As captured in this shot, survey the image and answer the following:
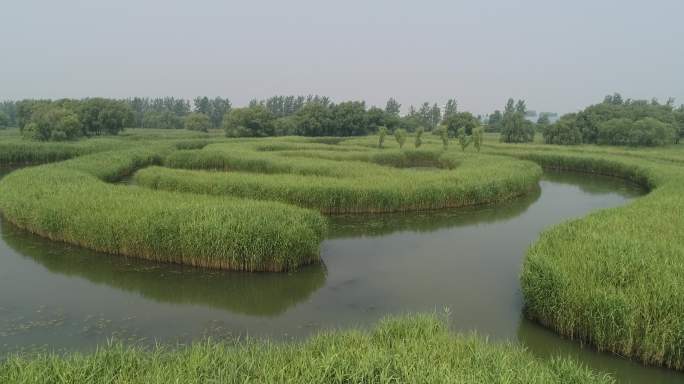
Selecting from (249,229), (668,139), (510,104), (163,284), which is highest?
(510,104)

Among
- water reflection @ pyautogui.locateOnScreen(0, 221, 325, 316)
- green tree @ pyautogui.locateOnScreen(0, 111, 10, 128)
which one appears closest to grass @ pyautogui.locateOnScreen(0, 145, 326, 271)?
water reflection @ pyautogui.locateOnScreen(0, 221, 325, 316)

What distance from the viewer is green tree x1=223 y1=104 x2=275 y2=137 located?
60531 mm

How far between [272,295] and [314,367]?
16.0 ft

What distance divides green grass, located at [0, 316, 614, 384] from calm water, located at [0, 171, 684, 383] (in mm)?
2209

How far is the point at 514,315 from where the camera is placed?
934cm

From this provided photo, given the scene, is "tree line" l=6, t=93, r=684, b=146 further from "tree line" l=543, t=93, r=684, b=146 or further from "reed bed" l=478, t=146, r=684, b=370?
"reed bed" l=478, t=146, r=684, b=370

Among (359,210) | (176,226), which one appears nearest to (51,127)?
(359,210)

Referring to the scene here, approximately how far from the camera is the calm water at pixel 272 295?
845 centimetres

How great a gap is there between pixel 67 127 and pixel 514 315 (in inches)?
1916

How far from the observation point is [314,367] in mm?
5633

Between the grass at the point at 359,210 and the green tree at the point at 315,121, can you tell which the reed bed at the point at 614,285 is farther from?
the green tree at the point at 315,121

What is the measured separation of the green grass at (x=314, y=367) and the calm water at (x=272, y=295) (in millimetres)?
2209

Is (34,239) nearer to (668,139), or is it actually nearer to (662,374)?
(662,374)

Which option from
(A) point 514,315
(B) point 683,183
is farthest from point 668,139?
(A) point 514,315
